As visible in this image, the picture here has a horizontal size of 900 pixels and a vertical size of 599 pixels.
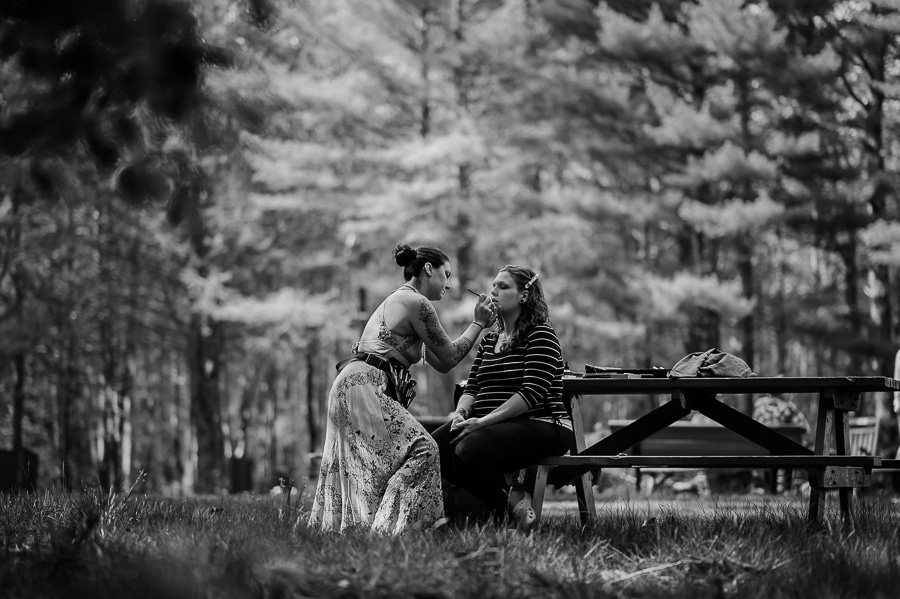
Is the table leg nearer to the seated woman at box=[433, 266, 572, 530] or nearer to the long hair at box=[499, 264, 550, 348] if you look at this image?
the seated woman at box=[433, 266, 572, 530]

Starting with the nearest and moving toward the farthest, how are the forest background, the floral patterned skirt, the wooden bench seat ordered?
the wooden bench seat → the floral patterned skirt → the forest background

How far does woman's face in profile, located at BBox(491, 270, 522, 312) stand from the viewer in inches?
241

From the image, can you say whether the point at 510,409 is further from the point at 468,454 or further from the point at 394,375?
the point at 394,375

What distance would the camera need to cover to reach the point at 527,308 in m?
6.14

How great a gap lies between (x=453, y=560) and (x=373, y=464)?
1600 millimetres

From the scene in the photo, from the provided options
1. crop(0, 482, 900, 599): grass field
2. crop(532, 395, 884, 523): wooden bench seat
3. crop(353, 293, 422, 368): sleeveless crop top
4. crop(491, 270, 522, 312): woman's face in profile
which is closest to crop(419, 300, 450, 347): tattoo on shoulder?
crop(353, 293, 422, 368): sleeveless crop top

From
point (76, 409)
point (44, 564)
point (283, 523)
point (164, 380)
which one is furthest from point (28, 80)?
point (164, 380)

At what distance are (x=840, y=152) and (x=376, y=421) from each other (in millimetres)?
18878

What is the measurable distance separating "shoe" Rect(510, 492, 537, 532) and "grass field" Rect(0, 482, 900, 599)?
25 cm

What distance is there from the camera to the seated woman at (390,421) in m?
5.50

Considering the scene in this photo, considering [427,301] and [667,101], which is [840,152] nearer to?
Result: [667,101]

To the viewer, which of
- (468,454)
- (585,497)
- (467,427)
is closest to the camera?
(468,454)

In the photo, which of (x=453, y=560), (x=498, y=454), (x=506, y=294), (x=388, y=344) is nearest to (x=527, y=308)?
(x=506, y=294)

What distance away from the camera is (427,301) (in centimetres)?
595
